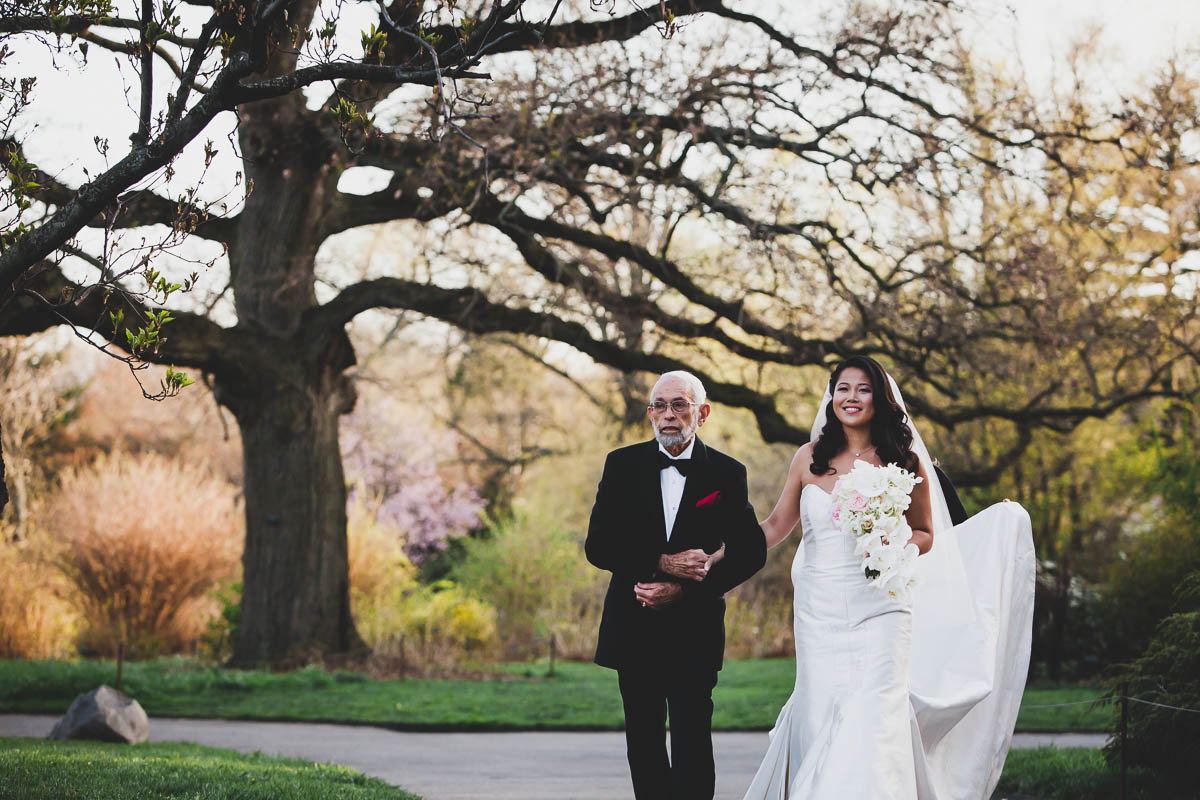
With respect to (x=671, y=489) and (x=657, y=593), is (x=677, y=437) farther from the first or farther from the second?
(x=657, y=593)

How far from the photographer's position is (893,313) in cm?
1418

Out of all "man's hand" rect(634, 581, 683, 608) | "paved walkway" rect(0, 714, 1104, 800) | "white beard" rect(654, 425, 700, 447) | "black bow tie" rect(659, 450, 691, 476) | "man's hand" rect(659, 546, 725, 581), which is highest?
"white beard" rect(654, 425, 700, 447)

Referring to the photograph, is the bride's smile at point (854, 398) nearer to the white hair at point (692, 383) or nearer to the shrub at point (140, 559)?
the white hair at point (692, 383)

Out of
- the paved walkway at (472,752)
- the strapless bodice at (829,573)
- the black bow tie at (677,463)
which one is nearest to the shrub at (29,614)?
the paved walkway at (472,752)

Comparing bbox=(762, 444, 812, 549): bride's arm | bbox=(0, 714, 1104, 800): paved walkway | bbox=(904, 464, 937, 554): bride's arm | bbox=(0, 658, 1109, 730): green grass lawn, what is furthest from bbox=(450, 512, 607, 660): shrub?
bbox=(904, 464, 937, 554): bride's arm

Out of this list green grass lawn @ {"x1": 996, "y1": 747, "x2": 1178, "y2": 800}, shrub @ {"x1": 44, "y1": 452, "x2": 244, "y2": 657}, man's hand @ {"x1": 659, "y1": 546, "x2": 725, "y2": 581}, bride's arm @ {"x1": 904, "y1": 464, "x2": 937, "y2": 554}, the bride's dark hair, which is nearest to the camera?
man's hand @ {"x1": 659, "y1": 546, "x2": 725, "y2": 581}

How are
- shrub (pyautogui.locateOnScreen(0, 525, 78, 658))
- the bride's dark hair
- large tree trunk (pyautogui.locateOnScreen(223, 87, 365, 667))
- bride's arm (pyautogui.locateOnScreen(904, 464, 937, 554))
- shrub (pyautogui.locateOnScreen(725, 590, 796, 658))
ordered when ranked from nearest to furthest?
1. the bride's dark hair
2. bride's arm (pyautogui.locateOnScreen(904, 464, 937, 554))
3. large tree trunk (pyautogui.locateOnScreen(223, 87, 365, 667))
4. shrub (pyautogui.locateOnScreen(0, 525, 78, 658))
5. shrub (pyautogui.locateOnScreen(725, 590, 796, 658))

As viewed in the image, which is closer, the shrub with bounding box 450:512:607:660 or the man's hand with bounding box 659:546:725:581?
the man's hand with bounding box 659:546:725:581

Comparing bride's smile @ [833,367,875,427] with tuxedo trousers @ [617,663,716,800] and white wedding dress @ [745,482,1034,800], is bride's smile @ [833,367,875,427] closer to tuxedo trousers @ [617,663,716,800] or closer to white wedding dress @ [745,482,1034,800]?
white wedding dress @ [745,482,1034,800]

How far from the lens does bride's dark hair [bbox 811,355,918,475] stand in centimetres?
608

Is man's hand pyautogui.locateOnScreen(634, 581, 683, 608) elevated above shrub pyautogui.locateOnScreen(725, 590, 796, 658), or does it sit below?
above

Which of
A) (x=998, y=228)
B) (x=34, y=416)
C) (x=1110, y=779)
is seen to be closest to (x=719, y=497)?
(x=1110, y=779)

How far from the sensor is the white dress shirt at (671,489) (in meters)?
5.69

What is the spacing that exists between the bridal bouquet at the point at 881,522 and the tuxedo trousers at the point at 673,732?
0.97 metres
